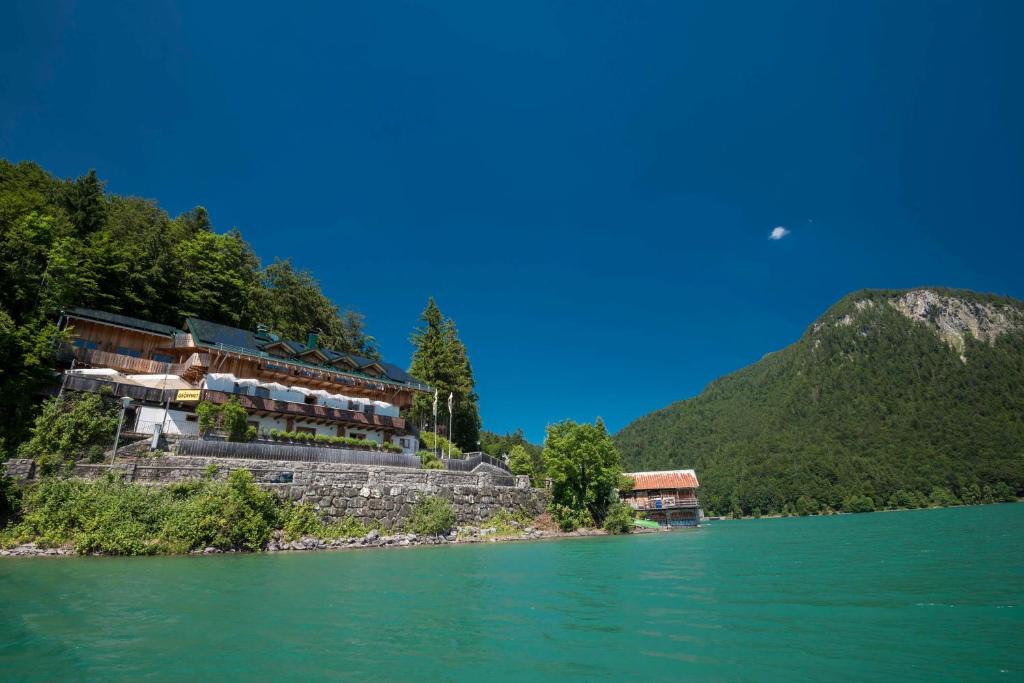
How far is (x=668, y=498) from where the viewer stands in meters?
58.8

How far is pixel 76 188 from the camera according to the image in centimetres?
3884

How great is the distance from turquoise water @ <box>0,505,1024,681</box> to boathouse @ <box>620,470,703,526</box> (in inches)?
1690

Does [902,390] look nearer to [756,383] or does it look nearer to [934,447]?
[934,447]

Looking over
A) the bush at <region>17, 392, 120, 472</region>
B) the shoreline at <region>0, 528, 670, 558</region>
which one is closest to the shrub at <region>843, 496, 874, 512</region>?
the shoreline at <region>0, 528, 670, 558</region>

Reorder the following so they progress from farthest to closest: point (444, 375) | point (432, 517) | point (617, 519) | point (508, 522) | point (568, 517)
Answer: point (444, 375)
point (617, 519)
point (568, 517)
point (508, 522)
point (432, 517)

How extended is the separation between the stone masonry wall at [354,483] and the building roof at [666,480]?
3221cm

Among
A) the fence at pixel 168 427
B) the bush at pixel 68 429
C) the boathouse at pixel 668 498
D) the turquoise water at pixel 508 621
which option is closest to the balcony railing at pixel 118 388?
the bush at pixel 68 429

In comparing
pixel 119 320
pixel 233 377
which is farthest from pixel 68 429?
pixel 119 320

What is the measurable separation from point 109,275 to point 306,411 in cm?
1832

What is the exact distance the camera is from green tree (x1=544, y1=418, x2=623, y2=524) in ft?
125

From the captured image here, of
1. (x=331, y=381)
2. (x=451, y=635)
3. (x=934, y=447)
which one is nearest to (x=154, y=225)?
(x=331, y=381)

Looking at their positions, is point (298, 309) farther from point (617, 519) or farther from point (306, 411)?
point (617, 519)

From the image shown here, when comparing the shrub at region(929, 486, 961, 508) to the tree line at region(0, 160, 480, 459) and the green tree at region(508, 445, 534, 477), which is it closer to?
the green tree at region(508, 445, 534, 477)

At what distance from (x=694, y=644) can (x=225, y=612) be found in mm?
8448
